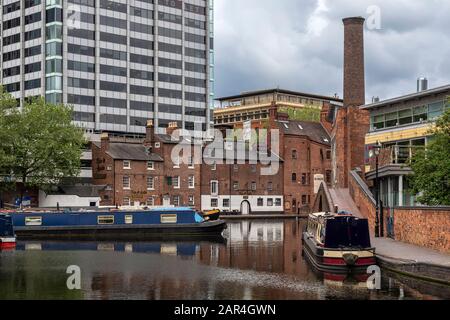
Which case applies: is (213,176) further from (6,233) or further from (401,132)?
(6,233)

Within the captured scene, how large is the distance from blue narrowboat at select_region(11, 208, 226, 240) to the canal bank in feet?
66.9

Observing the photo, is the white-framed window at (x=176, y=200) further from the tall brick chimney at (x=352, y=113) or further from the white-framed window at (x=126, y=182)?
the tall brick chimney at (x=352, y=113)

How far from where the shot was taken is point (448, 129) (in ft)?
96.7

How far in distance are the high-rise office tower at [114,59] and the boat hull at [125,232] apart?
41.9 m

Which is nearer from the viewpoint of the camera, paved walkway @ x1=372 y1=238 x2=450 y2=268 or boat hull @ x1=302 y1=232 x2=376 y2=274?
paved walkway @ x1=372 y1=238 x2=450 y2=268

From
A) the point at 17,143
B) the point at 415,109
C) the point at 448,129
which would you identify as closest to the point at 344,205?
the point at 415,109

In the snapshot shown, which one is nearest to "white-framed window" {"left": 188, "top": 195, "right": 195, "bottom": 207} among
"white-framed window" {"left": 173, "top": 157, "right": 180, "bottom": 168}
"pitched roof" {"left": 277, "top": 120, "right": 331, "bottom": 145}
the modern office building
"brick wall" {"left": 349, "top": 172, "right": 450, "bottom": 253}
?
"white-framed window" {"left": 173, "top": 157, "right": 180, "bottom": 168}

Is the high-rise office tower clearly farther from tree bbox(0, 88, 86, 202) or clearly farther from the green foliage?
tree bbox(0, 88, 86, 202)

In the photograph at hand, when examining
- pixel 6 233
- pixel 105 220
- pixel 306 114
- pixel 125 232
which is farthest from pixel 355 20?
pixel 306 114

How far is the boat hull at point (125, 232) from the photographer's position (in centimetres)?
4906

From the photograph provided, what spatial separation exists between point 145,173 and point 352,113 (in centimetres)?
2761

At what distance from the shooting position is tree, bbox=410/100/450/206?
28.6 metres

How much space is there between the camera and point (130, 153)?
7306 centimetres

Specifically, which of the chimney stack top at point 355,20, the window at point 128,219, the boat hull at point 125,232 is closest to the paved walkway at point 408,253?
the boat hull at point 125,232
